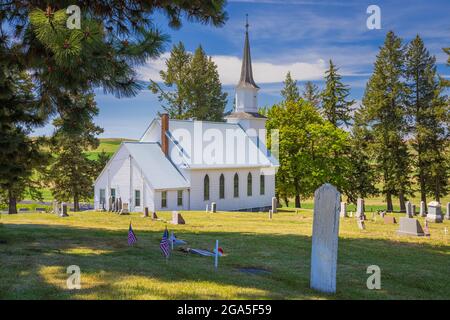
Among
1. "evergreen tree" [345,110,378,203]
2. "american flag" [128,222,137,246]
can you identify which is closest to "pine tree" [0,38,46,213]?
"american flag" [128,222,137,246]

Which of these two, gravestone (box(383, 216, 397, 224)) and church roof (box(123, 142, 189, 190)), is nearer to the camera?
gravestone (box(383, 216, 397, 224))

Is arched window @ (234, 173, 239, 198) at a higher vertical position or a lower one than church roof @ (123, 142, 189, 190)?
lower

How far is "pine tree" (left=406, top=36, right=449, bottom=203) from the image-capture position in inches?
1678

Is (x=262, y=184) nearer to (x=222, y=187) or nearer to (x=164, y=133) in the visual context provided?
(x=222, y=187)

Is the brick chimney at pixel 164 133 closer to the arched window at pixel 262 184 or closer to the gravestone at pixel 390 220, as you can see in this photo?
the arched window at pixel 262 184

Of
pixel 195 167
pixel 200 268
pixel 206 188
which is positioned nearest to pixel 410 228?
pixel 200 268

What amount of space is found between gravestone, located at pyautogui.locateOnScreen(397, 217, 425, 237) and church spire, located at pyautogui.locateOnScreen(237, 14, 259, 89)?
104 feet

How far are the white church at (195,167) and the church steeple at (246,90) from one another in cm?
12

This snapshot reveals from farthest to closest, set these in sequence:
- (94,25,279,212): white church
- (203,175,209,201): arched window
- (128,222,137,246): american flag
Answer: (203,175,209,201): arched window → (94,25,279,212): white church → (128,222,137,246): american flag

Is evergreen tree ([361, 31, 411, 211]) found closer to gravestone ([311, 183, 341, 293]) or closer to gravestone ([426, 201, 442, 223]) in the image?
gravestone ([426, 201, 442, 223])

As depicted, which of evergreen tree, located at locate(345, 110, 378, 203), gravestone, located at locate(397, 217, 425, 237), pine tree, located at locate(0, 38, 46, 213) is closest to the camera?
pine tree, located at locate(0, 38, 46, 213)

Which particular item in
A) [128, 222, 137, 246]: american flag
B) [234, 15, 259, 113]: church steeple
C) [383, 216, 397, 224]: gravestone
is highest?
[234, 15, 259, 113]: church steeple

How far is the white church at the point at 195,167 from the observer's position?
37.4 meters
